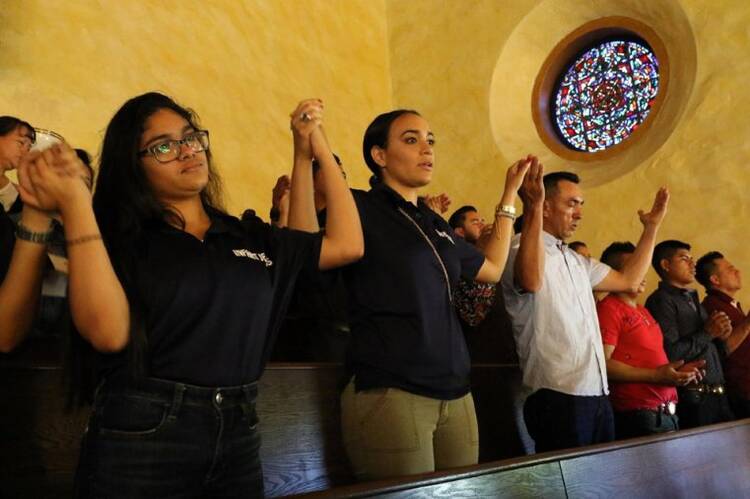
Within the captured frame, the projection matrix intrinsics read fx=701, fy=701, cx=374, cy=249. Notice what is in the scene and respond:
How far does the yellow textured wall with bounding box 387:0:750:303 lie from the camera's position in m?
4.54

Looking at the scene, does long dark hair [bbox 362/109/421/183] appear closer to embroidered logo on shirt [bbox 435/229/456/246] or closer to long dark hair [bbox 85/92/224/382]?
embroidered logo on shirt [bbox 435/229/456/246]

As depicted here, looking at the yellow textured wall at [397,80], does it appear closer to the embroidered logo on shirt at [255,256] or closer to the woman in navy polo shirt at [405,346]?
the woman in navy polo shirt at [405,346]

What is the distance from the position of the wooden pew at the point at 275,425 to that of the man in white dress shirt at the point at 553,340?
35 cm

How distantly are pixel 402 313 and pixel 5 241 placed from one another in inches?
37.5

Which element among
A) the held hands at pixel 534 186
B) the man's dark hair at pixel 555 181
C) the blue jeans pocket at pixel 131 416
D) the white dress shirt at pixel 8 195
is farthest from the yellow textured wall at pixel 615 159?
the blue jeans pocket at pixel 131 416

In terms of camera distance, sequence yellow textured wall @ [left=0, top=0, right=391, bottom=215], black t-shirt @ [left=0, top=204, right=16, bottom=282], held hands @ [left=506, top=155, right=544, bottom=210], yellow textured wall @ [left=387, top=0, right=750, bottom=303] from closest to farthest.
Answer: black t-shirt @ [left=0, top=204, right=16, bottom=282] < held hands @ [left=506, top=155, right=544, bottom=210] < yellow textured wall @ [left=0, top=0, right=391, bottom=215] < yellow textured wall @ [left=387, top=0, right=750, bottom=303]

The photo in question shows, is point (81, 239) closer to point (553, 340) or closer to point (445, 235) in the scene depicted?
point (445, 235)

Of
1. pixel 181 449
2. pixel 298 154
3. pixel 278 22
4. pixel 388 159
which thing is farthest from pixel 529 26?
pixel 181 449

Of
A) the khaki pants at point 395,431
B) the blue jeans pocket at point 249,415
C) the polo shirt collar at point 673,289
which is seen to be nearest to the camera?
the blue jeans pocket at point 249,415

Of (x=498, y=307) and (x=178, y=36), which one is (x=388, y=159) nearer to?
(x=498, y=307)

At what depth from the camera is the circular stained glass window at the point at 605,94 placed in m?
5.38

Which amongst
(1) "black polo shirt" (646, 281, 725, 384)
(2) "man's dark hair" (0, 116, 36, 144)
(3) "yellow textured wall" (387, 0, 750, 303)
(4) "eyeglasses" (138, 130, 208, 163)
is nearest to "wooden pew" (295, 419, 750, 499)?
(1) "black polo shirt" (646, 281, 725, 384)

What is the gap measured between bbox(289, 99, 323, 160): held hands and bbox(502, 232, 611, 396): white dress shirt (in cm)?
93

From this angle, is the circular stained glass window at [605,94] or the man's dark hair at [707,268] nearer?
the man's dark hair at [707,268]
